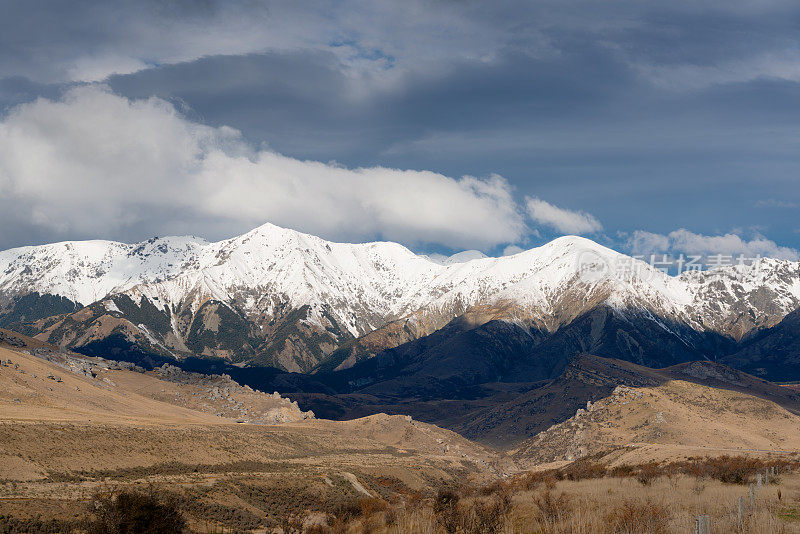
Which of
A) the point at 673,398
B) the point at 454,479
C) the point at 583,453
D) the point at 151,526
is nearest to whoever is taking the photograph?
the point at 151,526

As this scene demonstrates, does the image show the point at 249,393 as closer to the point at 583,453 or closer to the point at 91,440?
the point at 583,453

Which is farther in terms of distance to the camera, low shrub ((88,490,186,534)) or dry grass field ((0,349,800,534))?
low shrub ((88,490,186,534))

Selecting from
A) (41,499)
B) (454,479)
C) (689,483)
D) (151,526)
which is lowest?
(454,479)

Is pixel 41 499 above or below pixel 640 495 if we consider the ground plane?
below

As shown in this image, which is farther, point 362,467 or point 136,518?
point 362,467

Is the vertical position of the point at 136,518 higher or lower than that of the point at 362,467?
higher

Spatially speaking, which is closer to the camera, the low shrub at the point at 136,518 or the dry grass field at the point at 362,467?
the dry grass field at the point at 362,467

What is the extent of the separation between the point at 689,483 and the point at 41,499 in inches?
1772

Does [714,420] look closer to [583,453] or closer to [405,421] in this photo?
[583,453]

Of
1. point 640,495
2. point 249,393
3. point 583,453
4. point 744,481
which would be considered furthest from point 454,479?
point 249,393

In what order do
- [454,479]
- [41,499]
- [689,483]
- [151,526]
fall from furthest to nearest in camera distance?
1. [454,479]
2. [41,499]
3. [689,483]
4. [151,526]

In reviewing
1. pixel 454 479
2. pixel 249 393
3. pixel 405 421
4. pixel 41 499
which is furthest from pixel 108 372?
pixel 41 499

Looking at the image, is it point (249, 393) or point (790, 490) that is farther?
point (249, 393)

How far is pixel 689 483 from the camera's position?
136 ft
